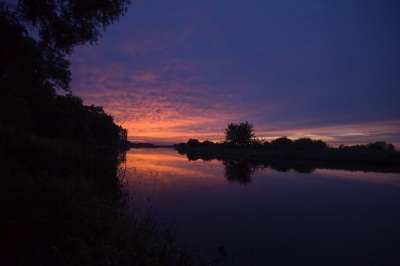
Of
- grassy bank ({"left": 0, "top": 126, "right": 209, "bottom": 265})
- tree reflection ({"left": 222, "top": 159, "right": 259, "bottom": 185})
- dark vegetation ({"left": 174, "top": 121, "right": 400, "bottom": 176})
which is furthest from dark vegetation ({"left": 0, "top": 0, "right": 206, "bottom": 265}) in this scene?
dark vegetation ({"left": 174, "top": 121, "right": 400, "bottom": 176})

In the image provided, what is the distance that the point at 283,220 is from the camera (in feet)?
28.2

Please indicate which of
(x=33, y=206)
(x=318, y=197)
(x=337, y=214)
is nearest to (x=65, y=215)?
(x=33, y=206)

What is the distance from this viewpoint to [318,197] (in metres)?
12.4

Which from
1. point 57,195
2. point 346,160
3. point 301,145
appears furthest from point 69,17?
point 301,145

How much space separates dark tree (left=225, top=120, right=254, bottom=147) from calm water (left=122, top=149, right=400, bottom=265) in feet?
159

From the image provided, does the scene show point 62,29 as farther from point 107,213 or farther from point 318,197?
point 318,197

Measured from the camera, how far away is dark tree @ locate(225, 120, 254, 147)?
62844 mm

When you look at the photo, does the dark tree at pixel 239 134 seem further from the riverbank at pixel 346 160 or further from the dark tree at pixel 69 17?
the dark tree at pixel 69 17

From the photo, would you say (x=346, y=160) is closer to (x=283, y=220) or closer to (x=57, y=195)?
(x=283, y=220)

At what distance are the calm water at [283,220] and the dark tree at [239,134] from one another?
48.3 metres

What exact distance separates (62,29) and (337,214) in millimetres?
11477

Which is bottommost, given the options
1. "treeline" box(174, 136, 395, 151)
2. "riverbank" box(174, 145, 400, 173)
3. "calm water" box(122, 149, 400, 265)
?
"calm water" box(122, 149, 400, 265)

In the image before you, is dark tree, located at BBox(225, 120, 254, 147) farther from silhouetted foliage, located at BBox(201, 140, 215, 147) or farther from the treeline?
silhouetted foliage, located at BBox(201, 140, 215, 147)

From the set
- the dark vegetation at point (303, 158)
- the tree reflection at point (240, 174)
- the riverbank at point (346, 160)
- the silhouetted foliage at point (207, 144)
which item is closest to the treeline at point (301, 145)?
the dark vegetation at point (303, 158)
